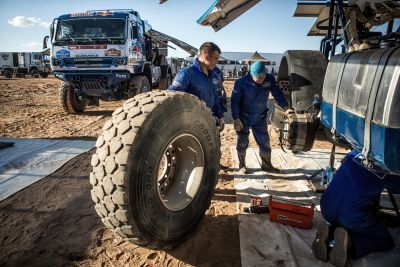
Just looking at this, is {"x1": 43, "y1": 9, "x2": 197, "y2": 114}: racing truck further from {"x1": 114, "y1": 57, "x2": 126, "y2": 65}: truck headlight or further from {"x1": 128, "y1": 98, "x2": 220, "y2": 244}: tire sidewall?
{"x1": 128, "y1": 98, "x2": 220, "y2": 244}: tire sidewall

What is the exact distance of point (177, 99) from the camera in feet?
6.86

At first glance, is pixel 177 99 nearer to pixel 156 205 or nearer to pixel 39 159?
pixel 156 205

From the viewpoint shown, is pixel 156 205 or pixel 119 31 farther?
pixel 119 31

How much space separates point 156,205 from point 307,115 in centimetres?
192

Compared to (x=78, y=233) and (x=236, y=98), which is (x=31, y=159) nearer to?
(x=78, y=233)

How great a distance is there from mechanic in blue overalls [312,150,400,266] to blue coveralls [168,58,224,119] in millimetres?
1774

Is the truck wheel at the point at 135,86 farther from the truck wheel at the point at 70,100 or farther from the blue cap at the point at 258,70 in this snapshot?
the blue cap at the point at 258,70

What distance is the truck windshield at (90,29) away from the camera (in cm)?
785

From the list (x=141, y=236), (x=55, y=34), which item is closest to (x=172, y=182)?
(x=141, y=236)

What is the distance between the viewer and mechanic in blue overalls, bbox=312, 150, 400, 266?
2.08m

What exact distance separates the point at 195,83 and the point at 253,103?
112cm

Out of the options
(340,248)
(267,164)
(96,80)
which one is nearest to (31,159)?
(267,164)

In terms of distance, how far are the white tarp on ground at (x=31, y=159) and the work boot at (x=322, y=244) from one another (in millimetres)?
3396

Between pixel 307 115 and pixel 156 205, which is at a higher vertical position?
pixel 307 115
